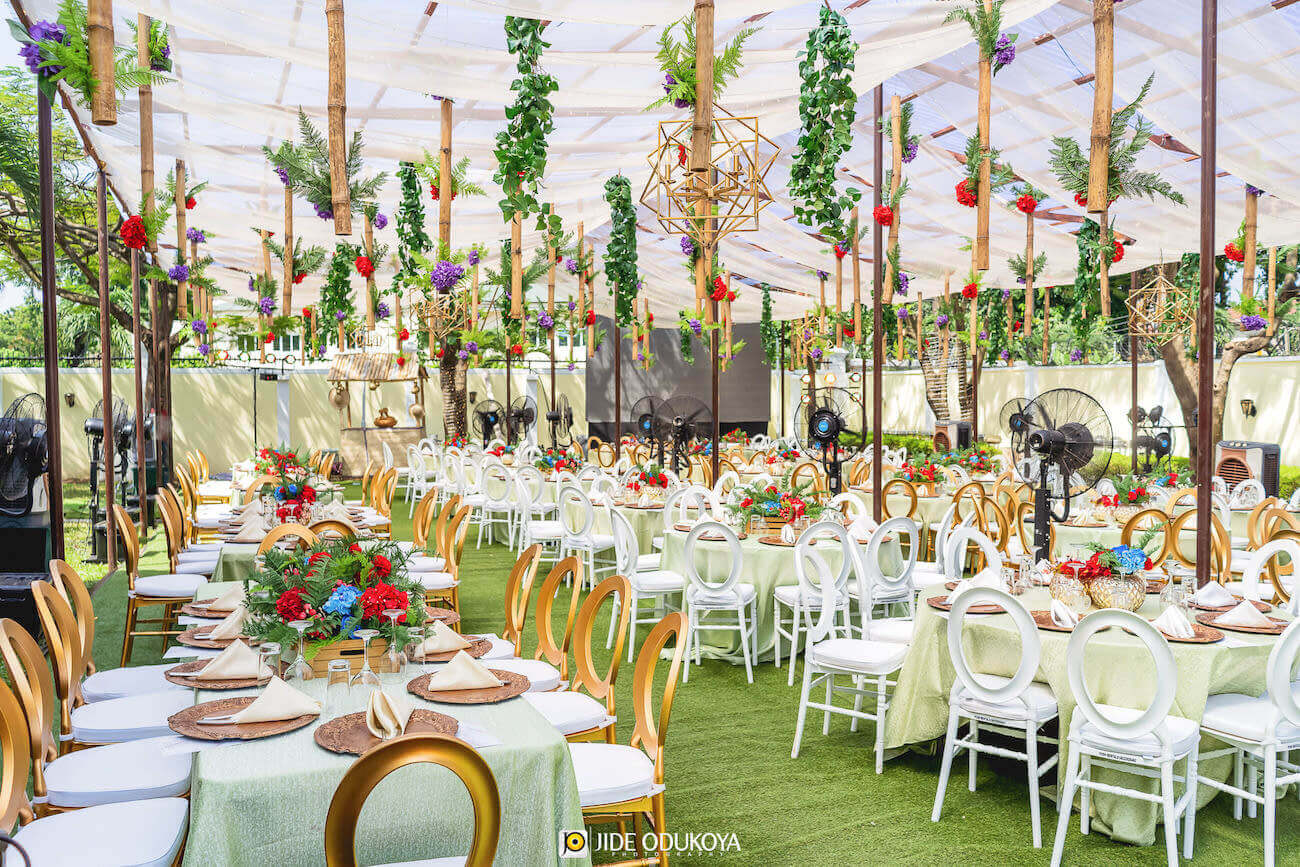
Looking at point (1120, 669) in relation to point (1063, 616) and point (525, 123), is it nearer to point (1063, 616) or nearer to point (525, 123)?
point (1063, 616)

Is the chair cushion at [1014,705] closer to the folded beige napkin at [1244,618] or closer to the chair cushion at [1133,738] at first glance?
the chair cushion at [1133,738]

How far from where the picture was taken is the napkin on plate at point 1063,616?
12.0 feet

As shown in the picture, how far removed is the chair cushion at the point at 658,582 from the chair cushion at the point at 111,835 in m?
3.51

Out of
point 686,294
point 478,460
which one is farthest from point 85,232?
Result: point 686,294

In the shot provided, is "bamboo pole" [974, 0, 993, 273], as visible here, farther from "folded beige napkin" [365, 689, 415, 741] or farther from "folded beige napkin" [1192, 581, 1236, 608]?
"folded beige napkin" [365, 689, 415, 741]

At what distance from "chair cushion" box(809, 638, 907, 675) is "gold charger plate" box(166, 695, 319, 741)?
241 centimetres

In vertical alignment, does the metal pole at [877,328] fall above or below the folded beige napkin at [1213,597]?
above

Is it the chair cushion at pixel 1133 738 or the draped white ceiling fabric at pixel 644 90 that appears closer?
the chair cushion at pixel 1133 738

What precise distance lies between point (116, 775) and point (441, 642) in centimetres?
100

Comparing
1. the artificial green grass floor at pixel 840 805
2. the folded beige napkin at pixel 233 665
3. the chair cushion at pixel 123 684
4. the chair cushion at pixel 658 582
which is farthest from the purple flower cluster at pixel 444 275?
the folded beige napkin at pixel 233 665

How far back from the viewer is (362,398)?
18906mm

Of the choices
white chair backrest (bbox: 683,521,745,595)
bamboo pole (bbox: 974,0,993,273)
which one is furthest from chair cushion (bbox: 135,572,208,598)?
bamboo pole (bbox: 974,0,993,273)

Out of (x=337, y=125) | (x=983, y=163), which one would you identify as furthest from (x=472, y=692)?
(x=983, y=163)

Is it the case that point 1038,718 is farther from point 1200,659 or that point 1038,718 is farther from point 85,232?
point 85,232
